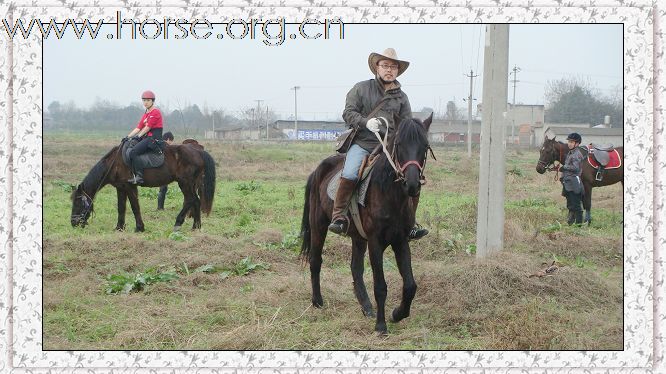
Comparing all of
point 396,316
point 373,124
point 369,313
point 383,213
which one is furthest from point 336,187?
point 396,316

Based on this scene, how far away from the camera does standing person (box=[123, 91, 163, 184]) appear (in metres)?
13.0

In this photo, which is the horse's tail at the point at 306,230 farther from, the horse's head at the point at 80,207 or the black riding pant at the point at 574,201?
the black riding pant at the point at 574,201

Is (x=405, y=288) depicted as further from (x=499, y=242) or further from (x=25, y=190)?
(x=25, y=190)

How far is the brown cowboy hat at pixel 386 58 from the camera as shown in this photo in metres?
6.98

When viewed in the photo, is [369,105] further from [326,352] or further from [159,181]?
[159,181]

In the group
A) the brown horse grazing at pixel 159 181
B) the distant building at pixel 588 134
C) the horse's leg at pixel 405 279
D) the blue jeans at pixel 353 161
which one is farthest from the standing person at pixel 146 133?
the distant building at pixel 588 134

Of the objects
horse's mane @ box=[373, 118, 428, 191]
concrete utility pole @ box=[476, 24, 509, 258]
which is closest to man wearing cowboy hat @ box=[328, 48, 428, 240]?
horse's mane @ box=[373, 118, 428, 191]

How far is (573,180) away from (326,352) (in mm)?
10025

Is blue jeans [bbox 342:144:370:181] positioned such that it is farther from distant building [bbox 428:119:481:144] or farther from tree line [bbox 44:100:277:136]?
distant building [bbox 428:119:481:144]

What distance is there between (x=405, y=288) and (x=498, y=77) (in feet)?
11.9

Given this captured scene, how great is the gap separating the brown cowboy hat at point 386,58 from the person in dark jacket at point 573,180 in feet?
26.4

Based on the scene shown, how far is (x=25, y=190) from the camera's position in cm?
617

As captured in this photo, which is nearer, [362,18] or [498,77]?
[362,18]

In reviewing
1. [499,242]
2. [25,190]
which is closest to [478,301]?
[499,242]
